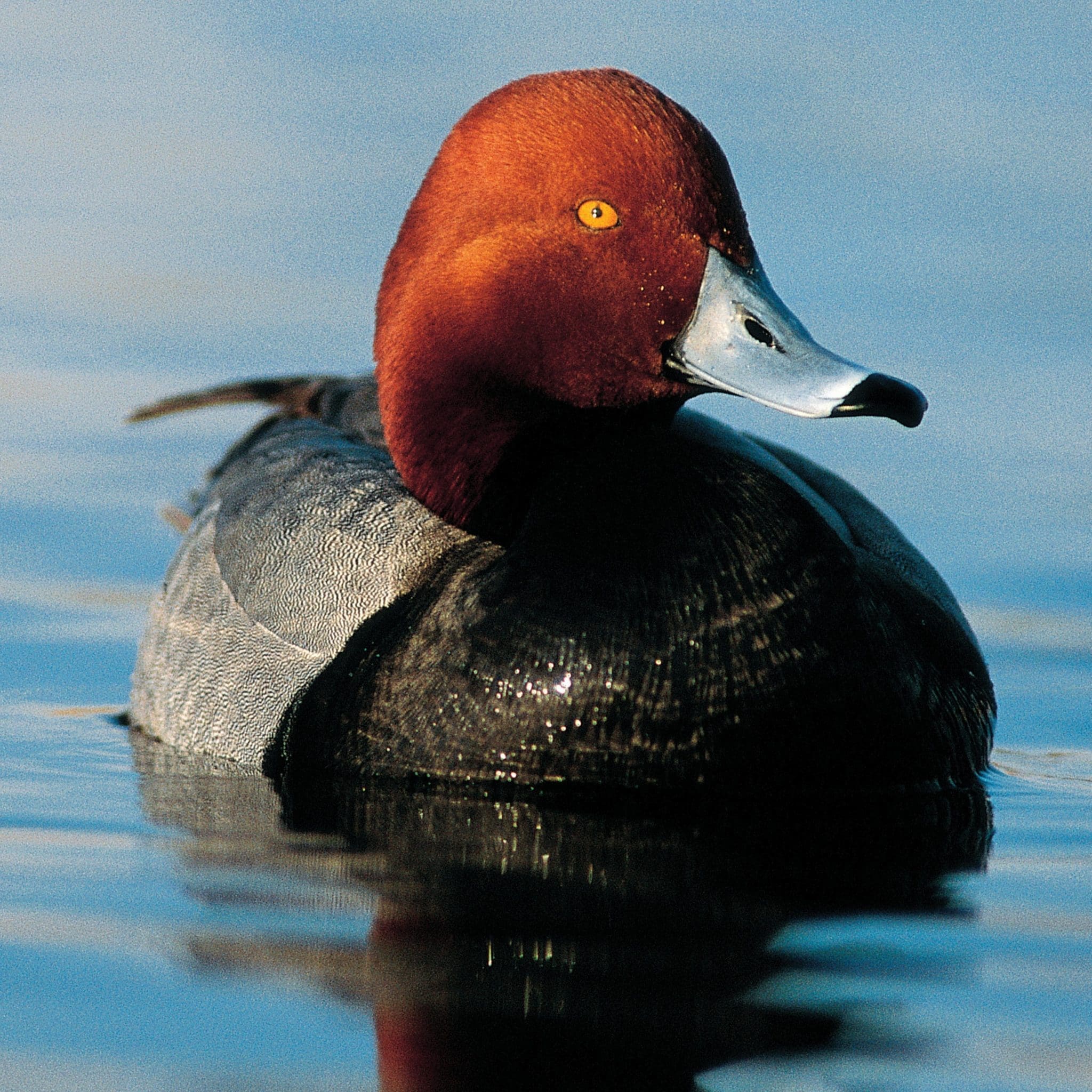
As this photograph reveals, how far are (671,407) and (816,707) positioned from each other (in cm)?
73

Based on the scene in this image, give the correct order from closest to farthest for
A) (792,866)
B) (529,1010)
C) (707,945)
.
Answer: (529,1010) < (707,945) < (792,866)

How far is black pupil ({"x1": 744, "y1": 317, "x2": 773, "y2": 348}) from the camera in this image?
423 centimetres

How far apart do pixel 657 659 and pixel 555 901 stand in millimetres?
678

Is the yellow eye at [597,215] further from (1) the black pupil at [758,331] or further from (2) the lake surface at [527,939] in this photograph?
(2) the lake surface at [527,939]

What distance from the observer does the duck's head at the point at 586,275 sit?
4219mm

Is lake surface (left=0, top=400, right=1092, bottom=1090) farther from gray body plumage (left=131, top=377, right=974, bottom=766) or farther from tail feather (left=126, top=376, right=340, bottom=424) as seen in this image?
tail feather (left=126, top=376, right=340, bottom=424)

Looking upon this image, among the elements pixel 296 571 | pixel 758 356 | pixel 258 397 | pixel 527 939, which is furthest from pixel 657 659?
pixel 258 397

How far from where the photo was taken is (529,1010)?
10.1 feet

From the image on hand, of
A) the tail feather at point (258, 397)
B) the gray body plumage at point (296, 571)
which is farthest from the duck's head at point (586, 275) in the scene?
the tail feather at point (258, 397)

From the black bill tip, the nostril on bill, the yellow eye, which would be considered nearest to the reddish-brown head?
the yellow eye

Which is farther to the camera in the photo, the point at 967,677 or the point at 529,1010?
the point at 967,677

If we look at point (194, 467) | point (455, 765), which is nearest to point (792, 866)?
point (455, 765)

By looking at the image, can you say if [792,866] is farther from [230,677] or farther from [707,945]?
[230,677]

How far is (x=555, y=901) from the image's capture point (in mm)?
3615
